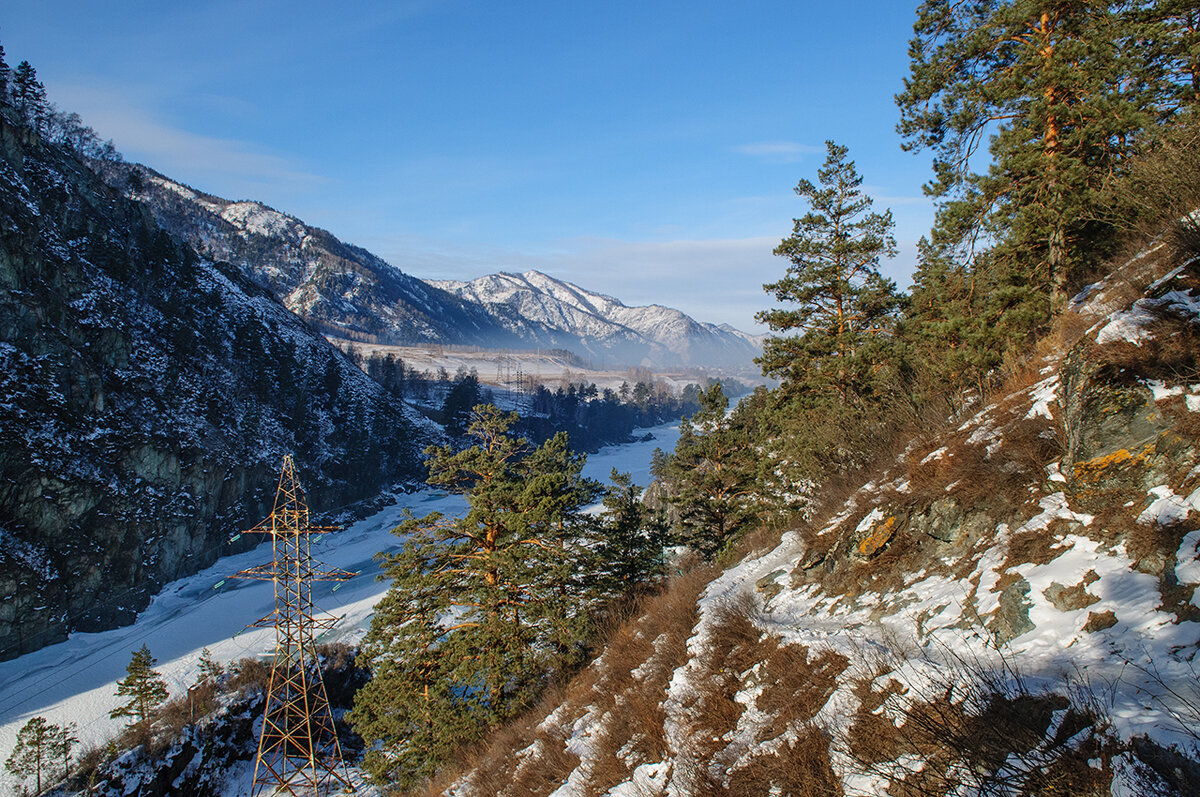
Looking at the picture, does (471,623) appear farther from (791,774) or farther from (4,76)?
(4,76)

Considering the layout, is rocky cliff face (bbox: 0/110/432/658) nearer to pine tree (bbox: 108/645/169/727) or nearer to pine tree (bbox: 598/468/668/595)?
pine tree (bbox: 108/645/169/727)

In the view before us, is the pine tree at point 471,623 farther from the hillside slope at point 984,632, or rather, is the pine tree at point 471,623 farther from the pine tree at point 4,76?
the pine tree at point 4,76

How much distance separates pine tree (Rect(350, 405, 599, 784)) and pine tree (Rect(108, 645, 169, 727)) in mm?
26932

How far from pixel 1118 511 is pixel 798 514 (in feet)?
31.1

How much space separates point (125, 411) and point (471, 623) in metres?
68.4

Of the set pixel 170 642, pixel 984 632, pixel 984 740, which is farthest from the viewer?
pixel 170 642

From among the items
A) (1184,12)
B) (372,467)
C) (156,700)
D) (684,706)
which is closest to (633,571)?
(684,706)

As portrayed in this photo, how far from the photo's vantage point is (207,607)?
5188 cm

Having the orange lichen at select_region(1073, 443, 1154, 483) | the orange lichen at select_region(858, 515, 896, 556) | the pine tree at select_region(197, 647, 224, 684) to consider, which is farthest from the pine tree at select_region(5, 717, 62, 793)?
the orange lichen at select_region(1073, 443, 1154, 483)

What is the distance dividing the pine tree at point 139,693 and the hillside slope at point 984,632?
35.2 meters

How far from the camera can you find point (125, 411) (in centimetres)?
6191

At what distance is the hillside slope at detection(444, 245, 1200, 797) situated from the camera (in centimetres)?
358

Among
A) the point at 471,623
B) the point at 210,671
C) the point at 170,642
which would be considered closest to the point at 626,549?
the point at 471,623

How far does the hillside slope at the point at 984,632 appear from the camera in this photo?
358 cm
